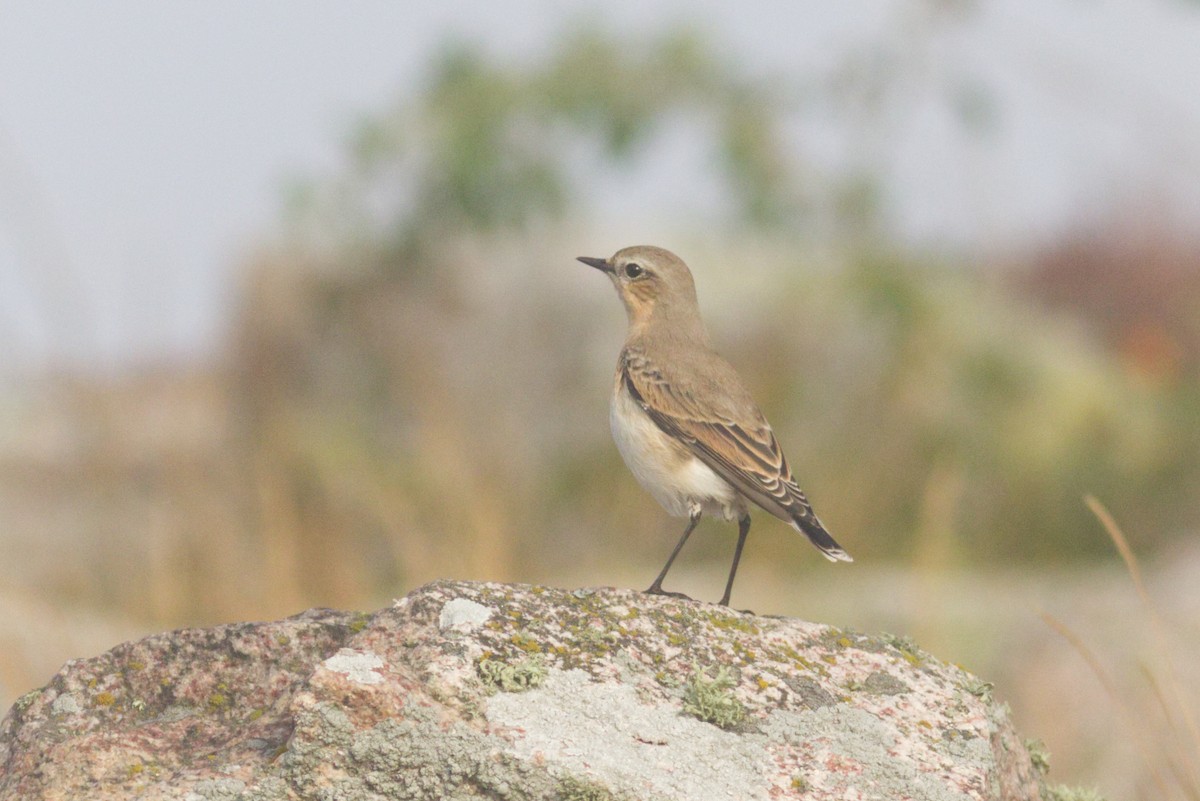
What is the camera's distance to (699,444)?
A: 5.45 meters

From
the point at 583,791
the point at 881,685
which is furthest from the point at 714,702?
the point at 881,685

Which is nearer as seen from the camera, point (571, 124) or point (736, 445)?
point (736, 445)

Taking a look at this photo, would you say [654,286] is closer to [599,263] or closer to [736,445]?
[599,263]

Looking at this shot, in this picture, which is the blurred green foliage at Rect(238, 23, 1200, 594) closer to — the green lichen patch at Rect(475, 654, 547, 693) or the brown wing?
the brown wing

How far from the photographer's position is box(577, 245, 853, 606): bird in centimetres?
531

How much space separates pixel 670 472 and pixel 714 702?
2.00 m

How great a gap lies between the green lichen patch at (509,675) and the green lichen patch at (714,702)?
38cm

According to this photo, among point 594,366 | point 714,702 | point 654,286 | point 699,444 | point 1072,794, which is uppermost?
point 654,286

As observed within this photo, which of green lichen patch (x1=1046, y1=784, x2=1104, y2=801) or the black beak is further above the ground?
the black beak

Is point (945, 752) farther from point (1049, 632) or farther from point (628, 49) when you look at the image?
point (628, 49)

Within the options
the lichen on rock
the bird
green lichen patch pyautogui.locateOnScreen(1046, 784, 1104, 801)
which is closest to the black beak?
the bird

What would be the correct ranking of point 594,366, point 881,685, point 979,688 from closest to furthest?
point 881,685 < point 979,688 < point 594,366

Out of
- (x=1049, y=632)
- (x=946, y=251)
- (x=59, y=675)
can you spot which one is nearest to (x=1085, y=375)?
(x=946, y=251)

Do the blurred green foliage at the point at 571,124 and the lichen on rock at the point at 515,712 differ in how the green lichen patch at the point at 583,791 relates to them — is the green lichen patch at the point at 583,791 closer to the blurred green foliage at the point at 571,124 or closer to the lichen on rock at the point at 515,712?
the lichen on rock at the point at 515,712
